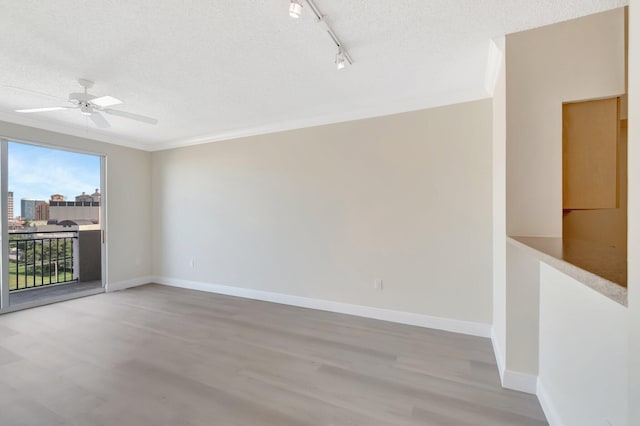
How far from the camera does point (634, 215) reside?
0.60m

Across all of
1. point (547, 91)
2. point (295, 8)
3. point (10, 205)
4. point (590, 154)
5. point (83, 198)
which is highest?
point (295, 8)

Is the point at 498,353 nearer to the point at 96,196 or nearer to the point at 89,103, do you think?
the point at 89,103

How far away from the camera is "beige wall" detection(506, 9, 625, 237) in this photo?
1798 mm

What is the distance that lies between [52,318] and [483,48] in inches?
221

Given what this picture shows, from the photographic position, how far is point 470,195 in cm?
297

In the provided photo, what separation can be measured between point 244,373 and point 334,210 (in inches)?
84.5

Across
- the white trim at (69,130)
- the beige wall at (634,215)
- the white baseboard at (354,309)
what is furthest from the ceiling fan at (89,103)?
the beige wall at (634,215)

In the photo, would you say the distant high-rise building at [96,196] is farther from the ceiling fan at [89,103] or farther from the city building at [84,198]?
the ceiling fan at [89,103]

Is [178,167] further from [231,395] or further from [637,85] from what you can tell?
[637,85]

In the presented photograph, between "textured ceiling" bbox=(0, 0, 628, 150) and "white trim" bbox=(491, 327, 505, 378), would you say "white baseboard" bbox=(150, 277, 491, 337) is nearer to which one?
"white trim" bbox=(491, 327, 505, 378)

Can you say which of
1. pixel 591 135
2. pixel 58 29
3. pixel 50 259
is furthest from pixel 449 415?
pixel 50 259

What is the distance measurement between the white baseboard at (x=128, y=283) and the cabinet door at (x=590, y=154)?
20.2 ft

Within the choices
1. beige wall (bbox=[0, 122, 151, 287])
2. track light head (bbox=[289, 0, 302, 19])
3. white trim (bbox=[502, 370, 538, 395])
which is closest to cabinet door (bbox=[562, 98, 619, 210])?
white trim (bbox=[502, 370, 538, 395])

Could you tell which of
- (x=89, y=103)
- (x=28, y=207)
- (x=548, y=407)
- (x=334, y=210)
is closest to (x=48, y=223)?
(x=28, y=207)
